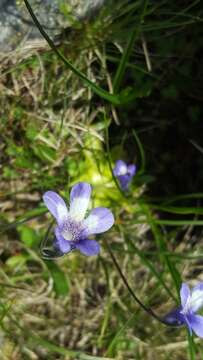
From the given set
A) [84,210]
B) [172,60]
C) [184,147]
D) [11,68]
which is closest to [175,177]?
[184,147]

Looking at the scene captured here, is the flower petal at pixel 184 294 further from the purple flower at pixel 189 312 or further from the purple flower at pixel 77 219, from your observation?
the purple flower at pixel 77 219

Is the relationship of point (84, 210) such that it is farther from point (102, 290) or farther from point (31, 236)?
point (102, 290)

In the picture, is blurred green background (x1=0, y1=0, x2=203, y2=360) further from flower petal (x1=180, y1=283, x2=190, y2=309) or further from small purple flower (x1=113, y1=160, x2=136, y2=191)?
flower petal (x1=180, y1=283, x2=190, y2=309)

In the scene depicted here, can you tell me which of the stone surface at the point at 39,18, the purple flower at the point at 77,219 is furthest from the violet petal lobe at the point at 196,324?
the stone surface at the point at 39,18

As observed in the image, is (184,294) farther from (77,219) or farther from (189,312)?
(77,219)

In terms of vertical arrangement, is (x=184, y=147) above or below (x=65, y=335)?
above

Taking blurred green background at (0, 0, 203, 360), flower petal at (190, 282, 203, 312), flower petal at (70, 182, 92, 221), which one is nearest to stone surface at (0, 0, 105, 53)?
blurred green background at (0, 0, 203, 360)

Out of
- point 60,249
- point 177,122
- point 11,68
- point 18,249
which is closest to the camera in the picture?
point 60,249
